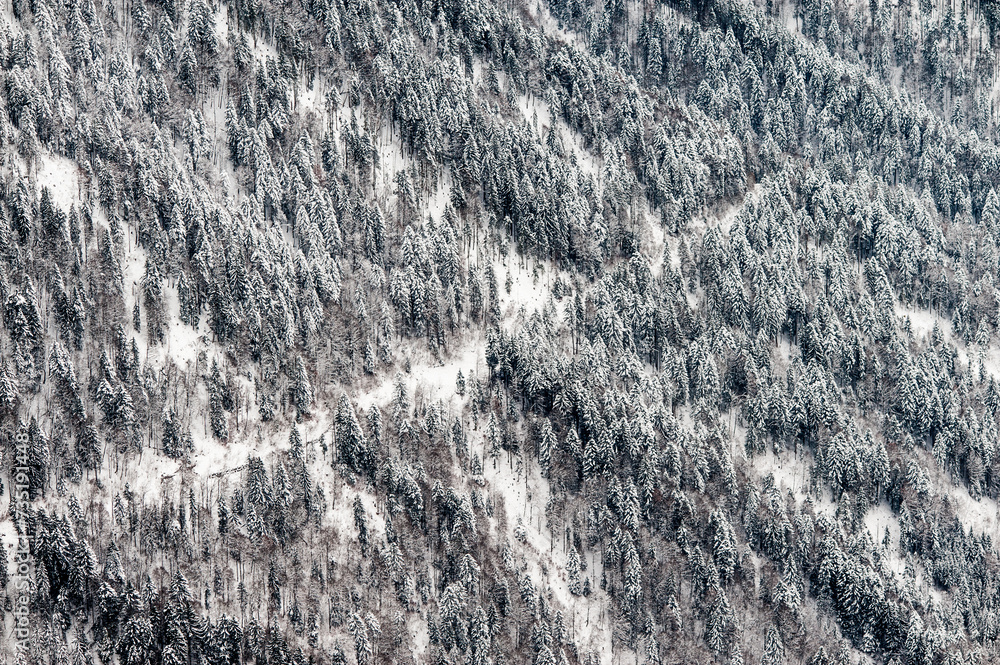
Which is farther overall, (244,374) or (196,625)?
(244,374)

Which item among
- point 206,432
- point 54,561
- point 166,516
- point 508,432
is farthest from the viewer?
point 508,432

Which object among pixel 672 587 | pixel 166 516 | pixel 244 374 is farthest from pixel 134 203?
pixel 672 587

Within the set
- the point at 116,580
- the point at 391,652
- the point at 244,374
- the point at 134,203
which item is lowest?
the point at 391,652

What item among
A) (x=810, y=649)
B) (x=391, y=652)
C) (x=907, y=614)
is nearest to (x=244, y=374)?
(x=391, y=652)

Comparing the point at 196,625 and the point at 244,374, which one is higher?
the point at 244,374

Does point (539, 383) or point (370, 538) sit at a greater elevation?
point (539, 383)

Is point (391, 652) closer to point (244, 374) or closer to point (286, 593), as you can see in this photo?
point (286, 593)

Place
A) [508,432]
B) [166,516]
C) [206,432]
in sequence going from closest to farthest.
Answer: [166,516] < [206,432] < [508,432]

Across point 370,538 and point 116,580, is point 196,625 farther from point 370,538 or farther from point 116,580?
point 370,538

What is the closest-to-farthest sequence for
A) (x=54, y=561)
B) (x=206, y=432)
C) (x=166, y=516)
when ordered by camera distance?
(x=54, y=561) < (x=166, y=516) < (x=206, y=432)
